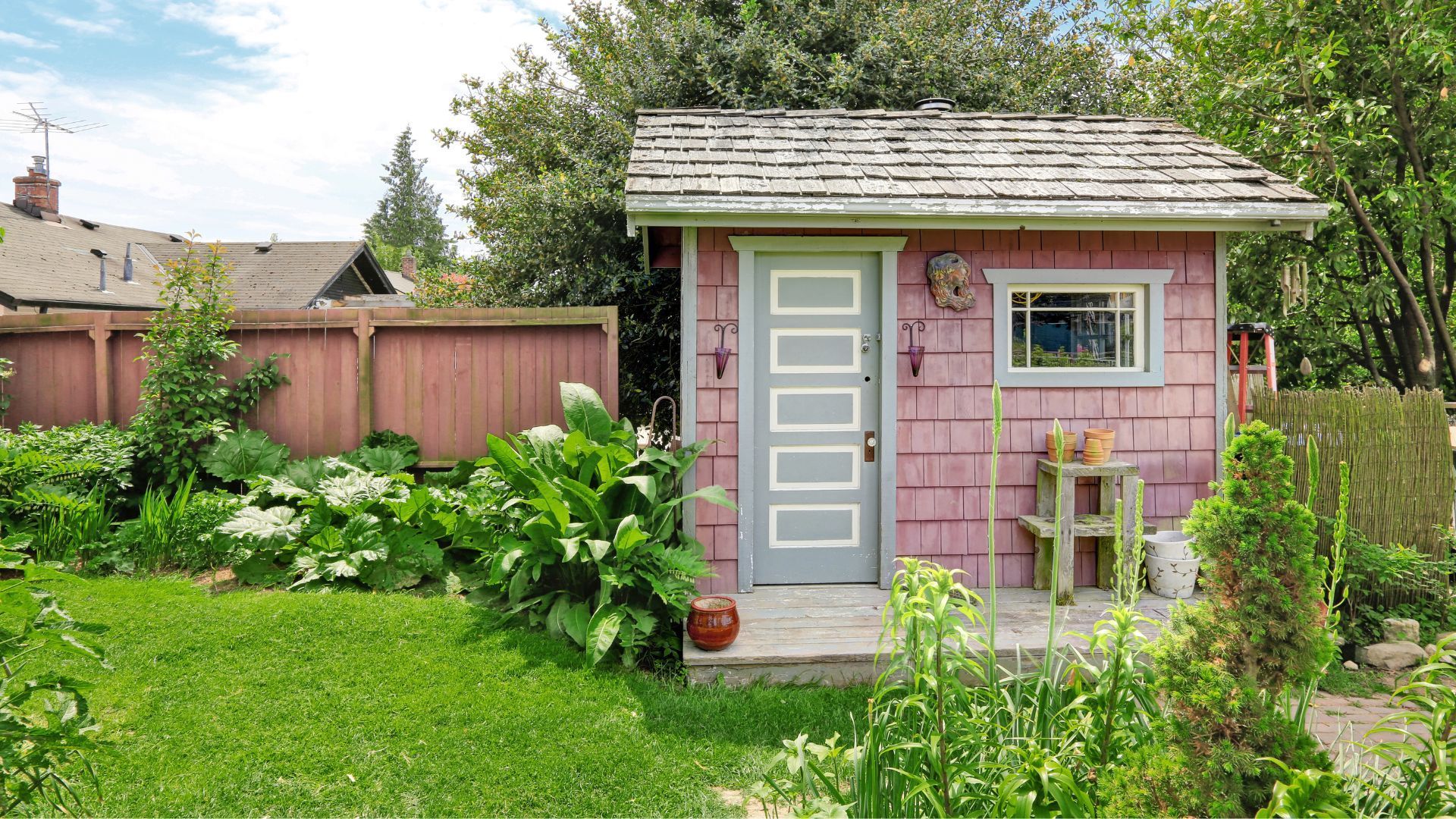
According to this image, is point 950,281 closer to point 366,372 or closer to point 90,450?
point 366,372

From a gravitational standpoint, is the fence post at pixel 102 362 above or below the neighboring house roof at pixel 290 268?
below

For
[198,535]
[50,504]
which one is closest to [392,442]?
[198,535]

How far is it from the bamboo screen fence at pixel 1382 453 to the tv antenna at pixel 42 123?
22.7 metres

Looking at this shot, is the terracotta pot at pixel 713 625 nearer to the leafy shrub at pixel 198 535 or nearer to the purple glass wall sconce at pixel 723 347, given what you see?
the purple glass wall sconce at pixel 723 347

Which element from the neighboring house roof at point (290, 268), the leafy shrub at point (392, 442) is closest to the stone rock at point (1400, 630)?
the leafy shrub at point (392, 442)

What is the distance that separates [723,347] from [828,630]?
1698mm

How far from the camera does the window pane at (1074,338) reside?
5.00 meters

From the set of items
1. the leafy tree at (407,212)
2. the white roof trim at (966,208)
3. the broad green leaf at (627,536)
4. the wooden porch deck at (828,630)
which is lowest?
the wooden porch deck at (828,630)

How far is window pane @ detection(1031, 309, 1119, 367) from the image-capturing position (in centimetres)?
500

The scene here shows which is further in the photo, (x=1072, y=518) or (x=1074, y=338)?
(x=1074, y=338)

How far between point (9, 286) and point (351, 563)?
558 inches

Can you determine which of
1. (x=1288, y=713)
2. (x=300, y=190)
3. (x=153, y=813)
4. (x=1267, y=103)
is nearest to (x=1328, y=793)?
(x=1288, y=713)

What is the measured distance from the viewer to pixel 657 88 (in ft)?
29.4

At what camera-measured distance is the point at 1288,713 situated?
1660 mm
